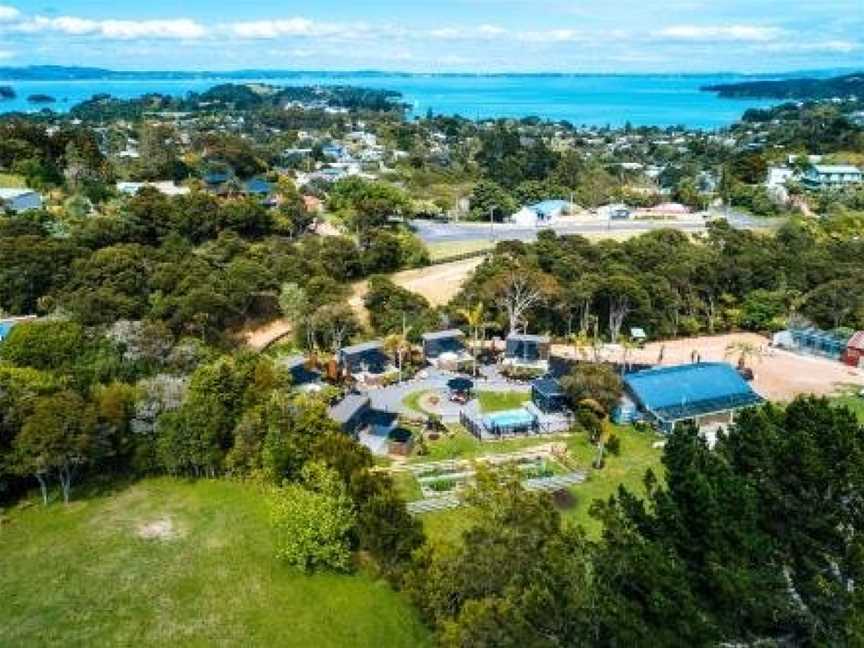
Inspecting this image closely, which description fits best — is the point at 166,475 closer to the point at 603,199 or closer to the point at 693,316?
the point at 693,316

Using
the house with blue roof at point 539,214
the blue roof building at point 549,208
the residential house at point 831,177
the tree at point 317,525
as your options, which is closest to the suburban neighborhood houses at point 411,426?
the tree at point 317,525

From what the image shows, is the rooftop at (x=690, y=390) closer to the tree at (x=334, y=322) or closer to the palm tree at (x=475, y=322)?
the palm tree at (x=475, y=322)

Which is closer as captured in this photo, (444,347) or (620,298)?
(444,347)

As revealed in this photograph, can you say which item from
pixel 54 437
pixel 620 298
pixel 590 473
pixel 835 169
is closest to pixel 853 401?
pixel 620 298

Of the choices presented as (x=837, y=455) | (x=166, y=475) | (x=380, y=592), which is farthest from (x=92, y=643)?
(x=837, y=455)

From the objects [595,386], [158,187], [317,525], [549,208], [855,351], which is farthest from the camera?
[549,208]

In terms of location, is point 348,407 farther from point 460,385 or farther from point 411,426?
point 460,385
